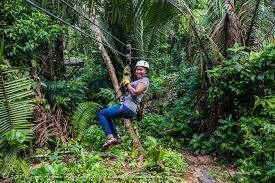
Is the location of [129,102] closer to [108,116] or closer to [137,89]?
[137,89]

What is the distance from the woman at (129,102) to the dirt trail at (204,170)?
137cm

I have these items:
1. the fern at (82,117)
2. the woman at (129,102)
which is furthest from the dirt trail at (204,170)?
the fern at (82,117)

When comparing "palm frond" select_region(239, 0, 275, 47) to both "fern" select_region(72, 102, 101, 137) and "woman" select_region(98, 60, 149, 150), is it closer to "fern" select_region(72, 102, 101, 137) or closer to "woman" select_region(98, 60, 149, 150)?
"woman" select_region(98, 60, 149, 150)

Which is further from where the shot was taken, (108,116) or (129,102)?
(108,116)

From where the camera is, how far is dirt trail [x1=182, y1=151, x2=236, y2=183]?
6.09m

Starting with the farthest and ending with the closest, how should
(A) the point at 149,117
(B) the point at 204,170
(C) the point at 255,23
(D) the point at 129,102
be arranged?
(A) the point at 149,117
(C) the point at 255,23
(D) the point at 129,102
(B) the point at 204,170

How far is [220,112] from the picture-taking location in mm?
7957

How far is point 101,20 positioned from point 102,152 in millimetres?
4352

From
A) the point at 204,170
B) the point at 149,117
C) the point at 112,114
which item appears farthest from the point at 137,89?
the point at 149,117

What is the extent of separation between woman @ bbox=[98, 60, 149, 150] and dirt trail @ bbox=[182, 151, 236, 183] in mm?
1372

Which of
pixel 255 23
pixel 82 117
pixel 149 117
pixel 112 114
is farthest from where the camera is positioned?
pixel 149 117

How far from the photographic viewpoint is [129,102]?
22.3 feet

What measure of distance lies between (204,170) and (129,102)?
172 centimetres

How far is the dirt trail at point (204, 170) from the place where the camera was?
609cm
